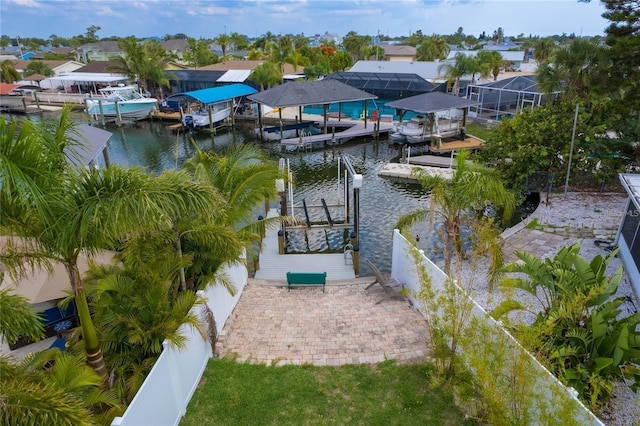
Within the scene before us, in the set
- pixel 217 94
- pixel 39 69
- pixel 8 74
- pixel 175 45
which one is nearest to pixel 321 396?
pixel 217 94

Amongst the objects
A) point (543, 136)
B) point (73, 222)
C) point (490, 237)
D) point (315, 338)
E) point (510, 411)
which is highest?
point (73, 222)

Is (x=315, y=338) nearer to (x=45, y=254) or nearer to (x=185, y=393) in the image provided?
(x=185, y=393)

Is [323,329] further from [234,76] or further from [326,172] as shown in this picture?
[234,76]

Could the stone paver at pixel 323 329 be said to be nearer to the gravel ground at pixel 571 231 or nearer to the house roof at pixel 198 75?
the gravel ground at pixel 571 231

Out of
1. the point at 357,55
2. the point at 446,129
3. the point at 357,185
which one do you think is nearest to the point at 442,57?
the point at 357,55

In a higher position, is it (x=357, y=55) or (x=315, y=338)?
(x=357, y=55)

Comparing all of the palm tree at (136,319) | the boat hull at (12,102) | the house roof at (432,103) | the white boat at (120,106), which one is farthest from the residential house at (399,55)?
the palm tree at (136,319)

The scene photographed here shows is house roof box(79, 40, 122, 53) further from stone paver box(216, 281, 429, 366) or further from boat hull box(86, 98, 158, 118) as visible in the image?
stone paver box(216, 281, 429, 366)
